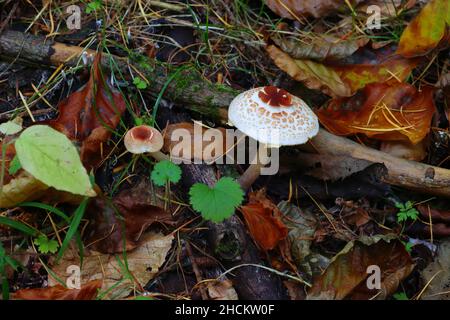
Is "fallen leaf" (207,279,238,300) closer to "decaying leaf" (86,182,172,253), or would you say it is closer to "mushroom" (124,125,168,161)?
"decaying leaf" (86,182,172,253)

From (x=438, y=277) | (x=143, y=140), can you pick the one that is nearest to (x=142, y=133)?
(x=143, y=140)

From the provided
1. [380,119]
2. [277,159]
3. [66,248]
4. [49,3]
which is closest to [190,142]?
[277,159]

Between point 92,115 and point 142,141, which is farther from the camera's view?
point 92,115

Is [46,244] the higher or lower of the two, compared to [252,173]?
lower

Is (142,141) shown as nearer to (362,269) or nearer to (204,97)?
(204,97)

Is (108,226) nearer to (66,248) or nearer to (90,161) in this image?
(66,248)

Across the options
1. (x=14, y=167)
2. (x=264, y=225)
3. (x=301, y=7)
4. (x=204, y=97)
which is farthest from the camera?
(x=301, y=7)
